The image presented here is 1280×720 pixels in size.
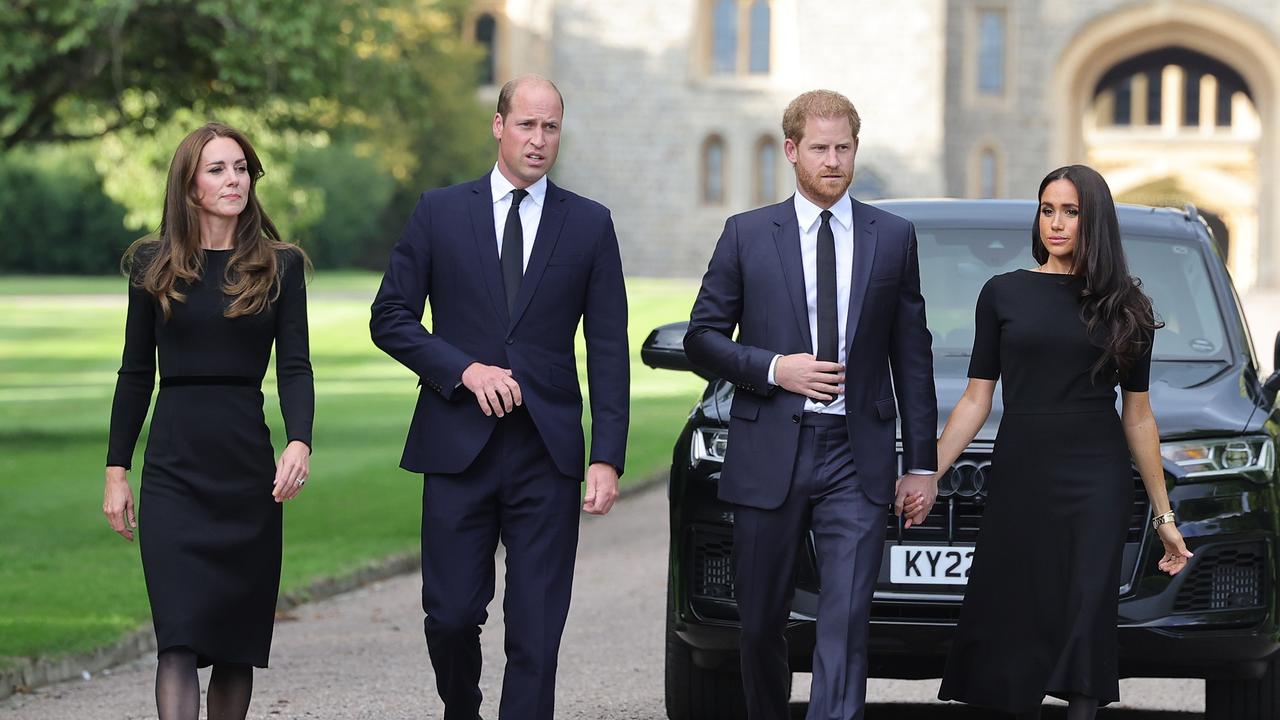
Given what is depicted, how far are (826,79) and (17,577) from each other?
47984 millimetres

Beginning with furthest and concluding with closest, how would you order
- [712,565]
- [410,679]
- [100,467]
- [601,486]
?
[100,467] < [410,679] < [712,565] < [601,486]

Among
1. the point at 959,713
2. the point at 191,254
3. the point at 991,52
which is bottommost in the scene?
the point at 959,713

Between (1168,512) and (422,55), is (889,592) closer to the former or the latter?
(1168,512)

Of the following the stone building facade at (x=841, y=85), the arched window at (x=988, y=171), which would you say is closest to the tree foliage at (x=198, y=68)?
the stone building facade at (x=841, y=85)

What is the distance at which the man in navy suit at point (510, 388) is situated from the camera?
534 cm

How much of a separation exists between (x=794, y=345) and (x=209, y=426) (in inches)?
59.9

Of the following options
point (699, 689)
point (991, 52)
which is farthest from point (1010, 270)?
point (991, 52)

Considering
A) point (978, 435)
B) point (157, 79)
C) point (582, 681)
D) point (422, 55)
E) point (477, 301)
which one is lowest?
point (582, 681)

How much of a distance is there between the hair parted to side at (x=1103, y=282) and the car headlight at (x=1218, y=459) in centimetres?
71

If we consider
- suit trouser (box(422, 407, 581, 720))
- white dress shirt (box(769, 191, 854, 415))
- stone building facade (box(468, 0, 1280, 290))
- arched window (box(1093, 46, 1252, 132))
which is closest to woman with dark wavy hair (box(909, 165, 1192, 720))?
white dress shirt (box(769, 191, 854, 415))

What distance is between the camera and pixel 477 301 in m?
5.43

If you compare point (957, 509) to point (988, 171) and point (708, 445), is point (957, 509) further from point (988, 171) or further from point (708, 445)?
point (988, 171)

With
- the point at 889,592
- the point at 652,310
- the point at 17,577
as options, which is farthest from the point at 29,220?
the point at 889,592

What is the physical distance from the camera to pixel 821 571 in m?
5.36
